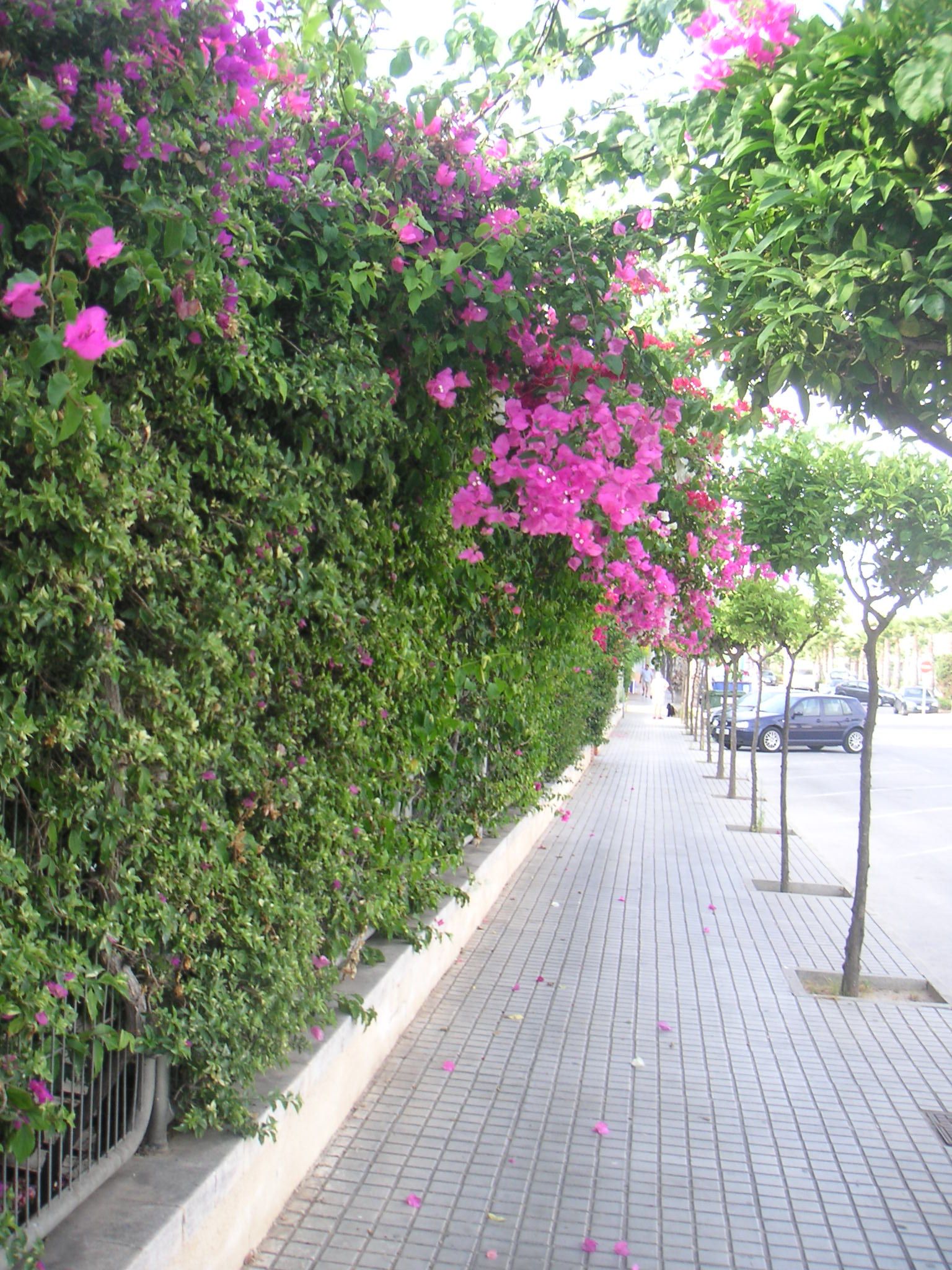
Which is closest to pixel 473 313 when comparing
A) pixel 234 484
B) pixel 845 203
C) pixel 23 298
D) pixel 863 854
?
pixel 234 484

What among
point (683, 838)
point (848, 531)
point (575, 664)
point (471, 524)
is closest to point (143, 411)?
point (471, 524)

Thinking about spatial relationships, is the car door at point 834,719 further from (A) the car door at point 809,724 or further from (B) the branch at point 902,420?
(B) the branch at point 902,420

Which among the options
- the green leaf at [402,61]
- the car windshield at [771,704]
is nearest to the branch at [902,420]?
the green leaf at [402,61]

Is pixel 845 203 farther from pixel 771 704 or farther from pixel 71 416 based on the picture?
pixel 771 704

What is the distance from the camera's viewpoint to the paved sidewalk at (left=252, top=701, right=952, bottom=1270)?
144 inches

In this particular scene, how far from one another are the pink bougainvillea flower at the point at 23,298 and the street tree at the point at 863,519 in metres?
6.47

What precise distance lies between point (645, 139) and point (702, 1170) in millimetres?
4424

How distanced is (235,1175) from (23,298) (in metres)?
2.50

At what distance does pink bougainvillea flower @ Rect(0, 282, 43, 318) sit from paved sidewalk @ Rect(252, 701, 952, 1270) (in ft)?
9.46

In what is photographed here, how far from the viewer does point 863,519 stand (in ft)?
27.1

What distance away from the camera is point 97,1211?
278cm

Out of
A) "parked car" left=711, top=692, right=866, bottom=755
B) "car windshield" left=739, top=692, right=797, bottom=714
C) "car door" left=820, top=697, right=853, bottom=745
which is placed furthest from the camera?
"car door" left=820, top=697, right=853, bottom=745

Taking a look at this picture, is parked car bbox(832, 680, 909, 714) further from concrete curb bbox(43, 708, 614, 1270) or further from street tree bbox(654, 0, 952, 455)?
street tree bbox(654, 0, 952, 455)

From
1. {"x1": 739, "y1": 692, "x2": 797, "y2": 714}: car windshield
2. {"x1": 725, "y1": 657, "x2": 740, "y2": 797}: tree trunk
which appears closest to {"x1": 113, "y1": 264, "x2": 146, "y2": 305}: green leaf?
{"x1": 725, "y1": 657, "x2": 740, "y2": 797}: tree trunk
